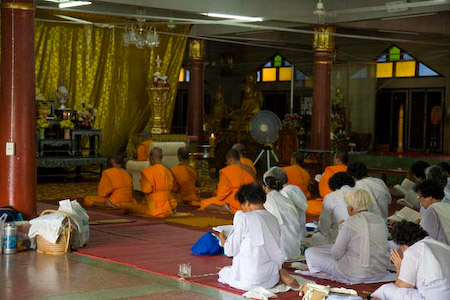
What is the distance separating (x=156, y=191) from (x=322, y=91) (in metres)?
5.49

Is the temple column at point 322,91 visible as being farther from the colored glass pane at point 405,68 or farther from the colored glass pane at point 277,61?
the colored glass pane at point 277,61

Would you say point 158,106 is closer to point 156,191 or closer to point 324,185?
point 156,191

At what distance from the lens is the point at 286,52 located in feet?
75.9

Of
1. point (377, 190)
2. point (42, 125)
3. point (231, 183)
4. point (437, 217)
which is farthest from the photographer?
point (42, 125)

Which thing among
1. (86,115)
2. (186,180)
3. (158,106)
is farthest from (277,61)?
(186,180)

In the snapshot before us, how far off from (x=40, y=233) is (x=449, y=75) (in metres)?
14.9

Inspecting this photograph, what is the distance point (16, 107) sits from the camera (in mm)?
8773

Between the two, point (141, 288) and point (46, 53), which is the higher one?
point (46, 53)

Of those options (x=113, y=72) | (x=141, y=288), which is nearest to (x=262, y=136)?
(x=113, y=72)

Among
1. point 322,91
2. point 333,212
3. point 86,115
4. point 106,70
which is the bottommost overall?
point 333,212

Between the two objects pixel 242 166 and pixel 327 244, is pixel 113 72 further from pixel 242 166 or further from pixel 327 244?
pixel 327 244

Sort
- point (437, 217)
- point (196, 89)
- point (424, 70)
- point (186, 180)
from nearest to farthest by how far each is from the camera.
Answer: point (437, 217), point (186, 180), point (196, 89), point (424, 70)

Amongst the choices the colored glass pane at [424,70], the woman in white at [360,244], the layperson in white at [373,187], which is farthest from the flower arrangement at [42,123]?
the colored glass pane at [424,70]

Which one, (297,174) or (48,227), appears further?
(297,174)
